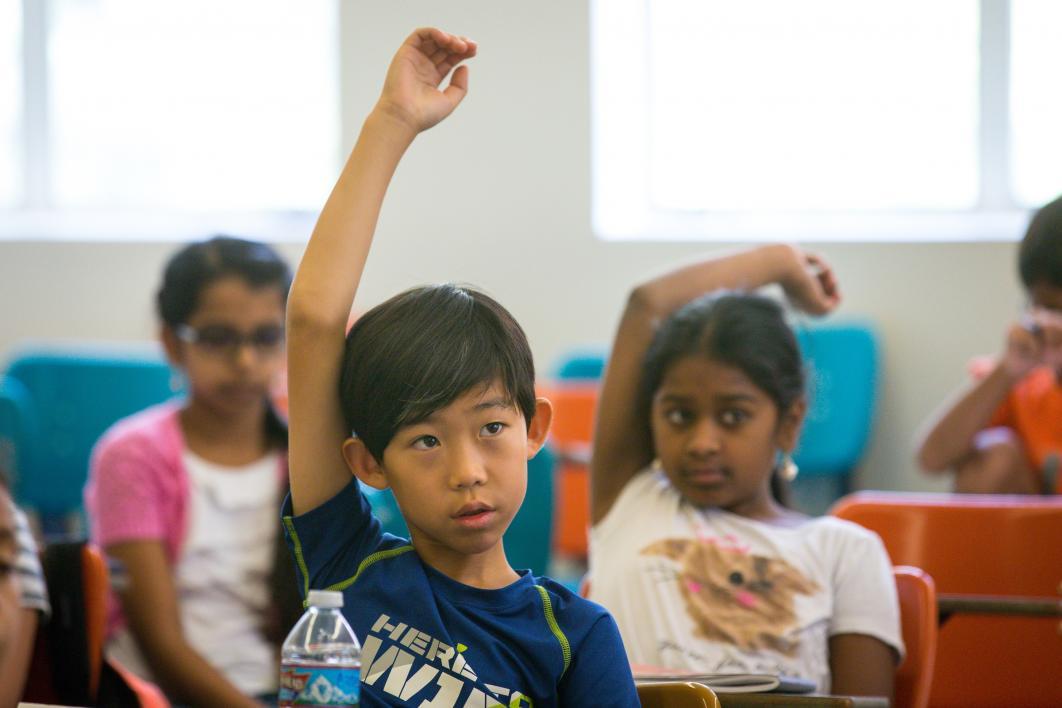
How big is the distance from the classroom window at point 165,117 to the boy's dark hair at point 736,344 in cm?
391

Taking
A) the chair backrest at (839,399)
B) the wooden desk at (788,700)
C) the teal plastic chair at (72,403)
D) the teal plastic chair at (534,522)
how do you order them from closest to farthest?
the wooden desk at (788,700) → the teal plastic chair at (534,522) → the teal plastic chair at (72,403) → the chair backrest at (839,399)

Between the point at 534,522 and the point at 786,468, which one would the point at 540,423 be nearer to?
the point at 786,468

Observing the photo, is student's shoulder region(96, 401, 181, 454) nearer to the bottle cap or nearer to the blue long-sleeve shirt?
the blue long-sleeve shirt

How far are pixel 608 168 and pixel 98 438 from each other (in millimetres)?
2401

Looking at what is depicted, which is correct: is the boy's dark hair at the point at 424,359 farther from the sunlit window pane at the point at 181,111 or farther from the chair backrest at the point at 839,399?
the sunlit window pane at the point at 181,111

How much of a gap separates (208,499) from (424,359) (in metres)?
1.17

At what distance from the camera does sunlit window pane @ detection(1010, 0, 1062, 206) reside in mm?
5152

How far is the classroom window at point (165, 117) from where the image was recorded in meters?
5.82

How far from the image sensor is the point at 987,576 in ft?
7.35

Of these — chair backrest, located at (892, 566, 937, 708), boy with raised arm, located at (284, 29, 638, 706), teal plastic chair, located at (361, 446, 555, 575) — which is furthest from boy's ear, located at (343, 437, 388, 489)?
teal plastic chair, located at (361, 446, 555, 575)

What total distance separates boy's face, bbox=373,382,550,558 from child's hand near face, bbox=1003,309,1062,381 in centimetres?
195

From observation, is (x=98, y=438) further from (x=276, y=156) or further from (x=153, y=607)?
(x=153, y=607)

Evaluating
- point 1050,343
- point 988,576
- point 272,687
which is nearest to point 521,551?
point 272,687

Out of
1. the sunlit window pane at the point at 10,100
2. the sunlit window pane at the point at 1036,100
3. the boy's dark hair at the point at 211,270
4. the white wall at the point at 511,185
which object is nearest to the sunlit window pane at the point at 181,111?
the sunlit window pane at the point at 10,100
